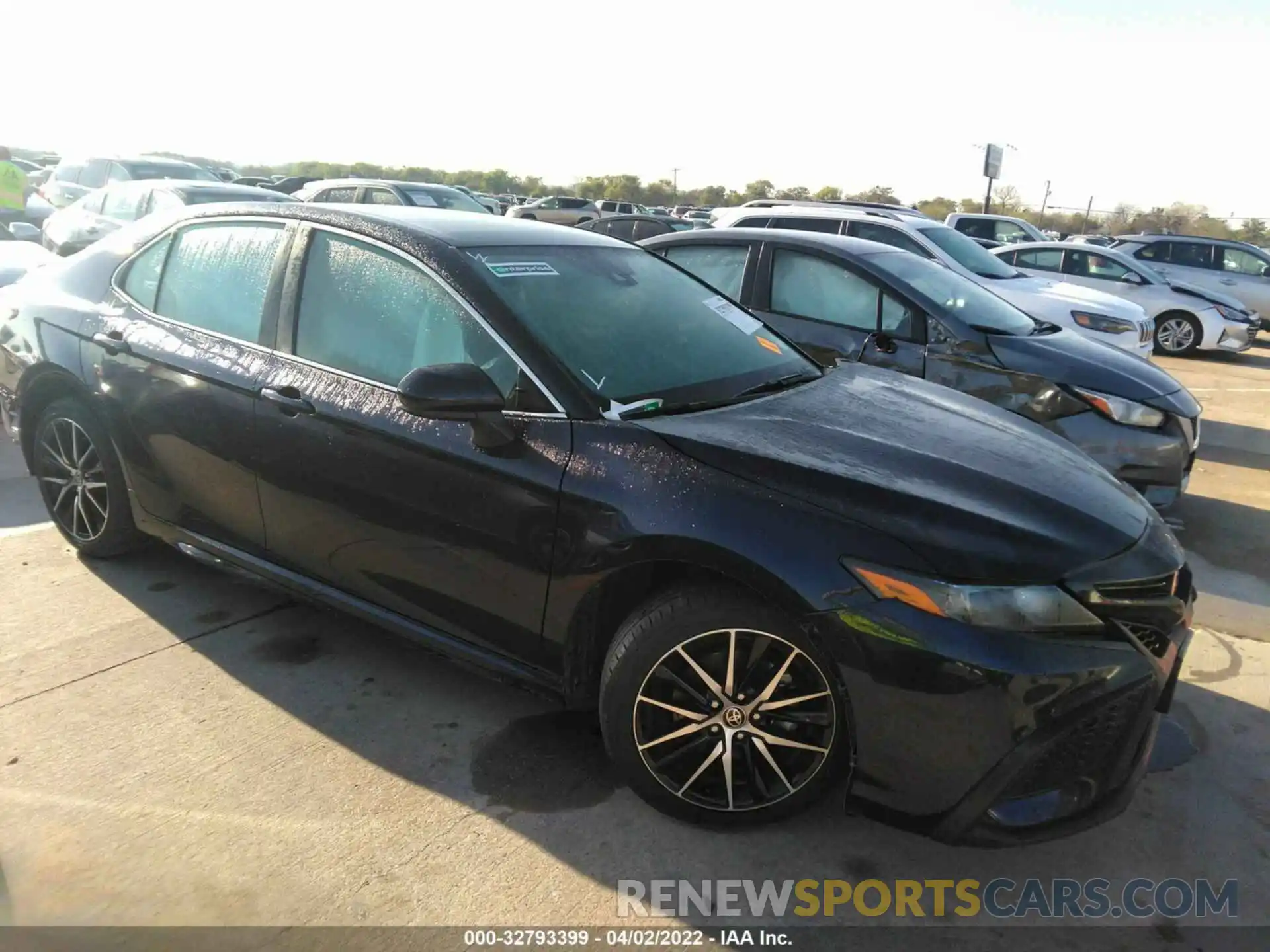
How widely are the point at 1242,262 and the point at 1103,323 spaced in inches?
331

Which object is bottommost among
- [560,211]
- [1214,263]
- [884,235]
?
[884,235]

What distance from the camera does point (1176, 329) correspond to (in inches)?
490

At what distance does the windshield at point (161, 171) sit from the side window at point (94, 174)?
0.78 m

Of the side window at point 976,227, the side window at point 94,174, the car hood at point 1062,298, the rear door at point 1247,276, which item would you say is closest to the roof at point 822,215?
the car hood at point 1062,298

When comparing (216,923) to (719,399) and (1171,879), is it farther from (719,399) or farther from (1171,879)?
(1171,879)

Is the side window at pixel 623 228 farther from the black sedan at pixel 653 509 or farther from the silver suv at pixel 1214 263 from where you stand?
the black sedan at pixel 653 509

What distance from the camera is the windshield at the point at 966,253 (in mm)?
8492

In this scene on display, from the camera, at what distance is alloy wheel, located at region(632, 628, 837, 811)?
90.7 inches

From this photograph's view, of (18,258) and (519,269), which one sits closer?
(519,269)

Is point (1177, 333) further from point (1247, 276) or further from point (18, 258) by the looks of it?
point (18, 258)

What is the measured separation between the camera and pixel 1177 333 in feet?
40.8

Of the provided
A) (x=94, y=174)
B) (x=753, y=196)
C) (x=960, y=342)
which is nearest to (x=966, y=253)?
(x=960, y=342)

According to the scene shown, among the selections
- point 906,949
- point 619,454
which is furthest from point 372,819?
point 906,949

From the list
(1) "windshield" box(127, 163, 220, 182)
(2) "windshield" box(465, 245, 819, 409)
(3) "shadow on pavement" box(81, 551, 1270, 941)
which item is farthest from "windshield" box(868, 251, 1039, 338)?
(1) "windshield" box(127, 163, 220, 182)
